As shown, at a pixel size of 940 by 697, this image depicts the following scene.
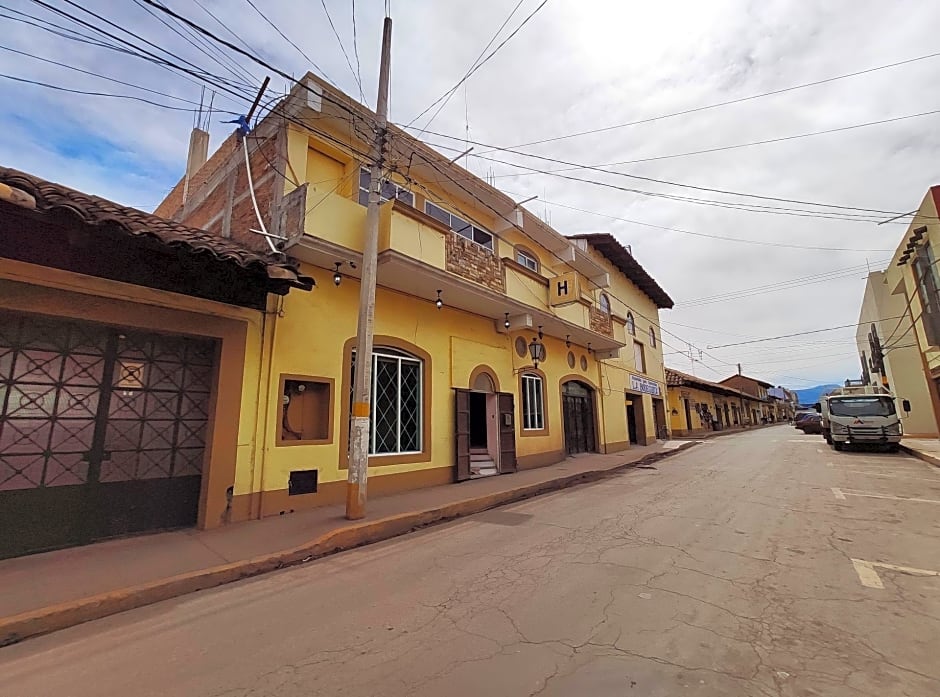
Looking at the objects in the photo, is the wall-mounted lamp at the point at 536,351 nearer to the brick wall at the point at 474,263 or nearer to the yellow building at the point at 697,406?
the brick wall at the point at 474,263

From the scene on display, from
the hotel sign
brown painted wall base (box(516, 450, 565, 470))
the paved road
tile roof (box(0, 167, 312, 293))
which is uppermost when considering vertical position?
tile roof (box(0, 167, 312, 293))

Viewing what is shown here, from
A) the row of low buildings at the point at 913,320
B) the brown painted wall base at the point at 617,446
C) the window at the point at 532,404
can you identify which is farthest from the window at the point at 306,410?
the row of low buildings at the point at 913,320

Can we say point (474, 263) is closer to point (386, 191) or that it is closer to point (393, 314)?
point (393, 314)

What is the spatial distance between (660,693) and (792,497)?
24.4 ft

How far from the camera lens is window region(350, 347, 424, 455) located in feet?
29.1

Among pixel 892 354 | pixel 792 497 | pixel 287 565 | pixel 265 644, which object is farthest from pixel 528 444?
pixel 892 354

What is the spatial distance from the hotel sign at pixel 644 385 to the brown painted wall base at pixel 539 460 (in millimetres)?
7628

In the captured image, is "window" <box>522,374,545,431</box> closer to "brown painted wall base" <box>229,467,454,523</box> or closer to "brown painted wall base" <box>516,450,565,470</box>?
"brown painted wall base" <box>516,450,565,470</box>

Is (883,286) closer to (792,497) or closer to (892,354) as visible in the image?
(892,354)

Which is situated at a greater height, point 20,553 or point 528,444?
point 528,444

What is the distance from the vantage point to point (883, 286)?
23.2 metres

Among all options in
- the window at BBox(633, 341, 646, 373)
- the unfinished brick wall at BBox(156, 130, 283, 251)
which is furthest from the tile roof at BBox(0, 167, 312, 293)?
the window at BBox(633, 341, 646, 373)

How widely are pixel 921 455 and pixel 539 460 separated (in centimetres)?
1222

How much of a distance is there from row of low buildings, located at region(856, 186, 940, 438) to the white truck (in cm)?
265
